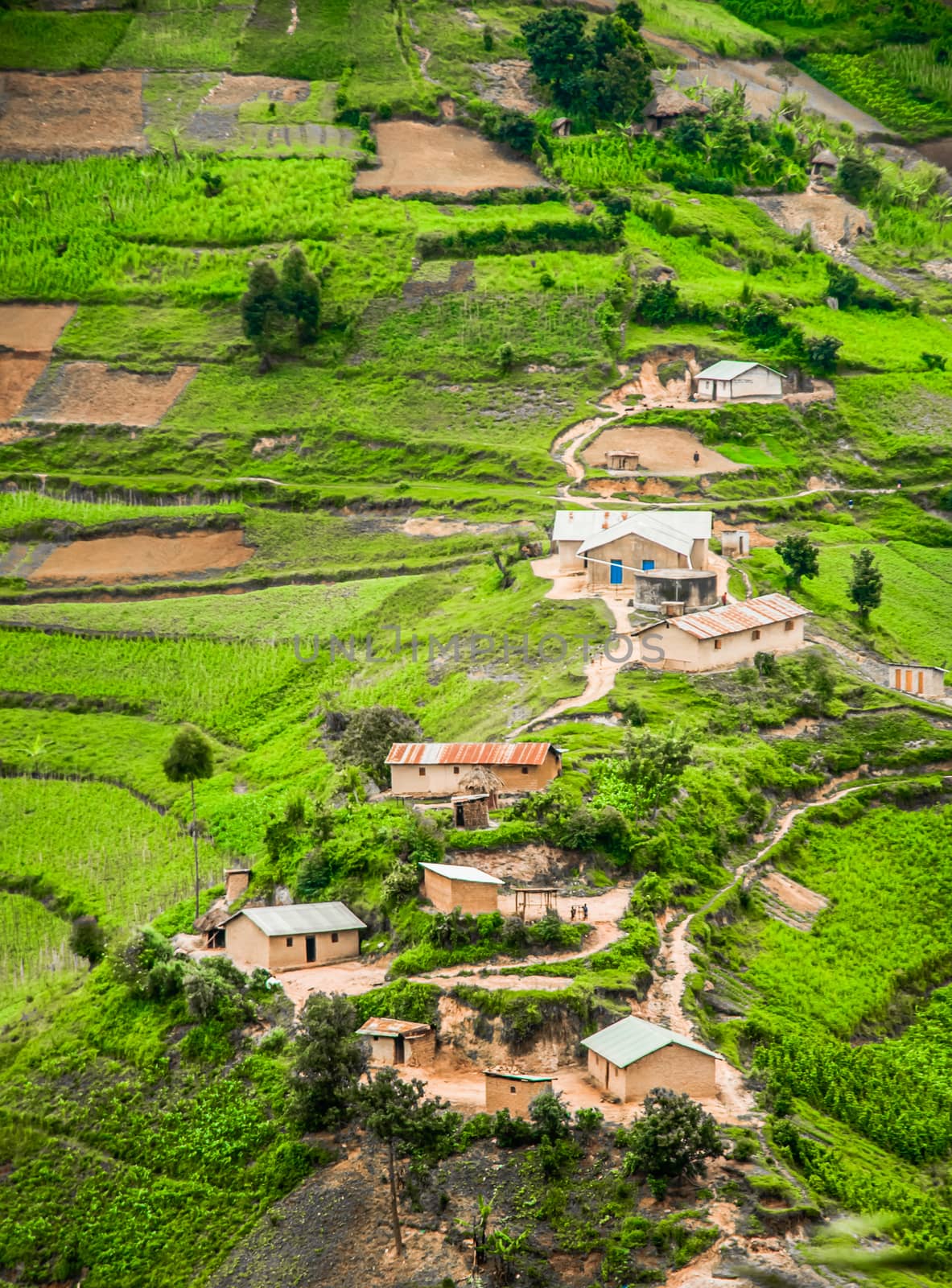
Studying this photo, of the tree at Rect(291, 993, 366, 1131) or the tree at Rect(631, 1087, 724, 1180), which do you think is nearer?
the tree at Rect(631, 1087, 724, 1180)

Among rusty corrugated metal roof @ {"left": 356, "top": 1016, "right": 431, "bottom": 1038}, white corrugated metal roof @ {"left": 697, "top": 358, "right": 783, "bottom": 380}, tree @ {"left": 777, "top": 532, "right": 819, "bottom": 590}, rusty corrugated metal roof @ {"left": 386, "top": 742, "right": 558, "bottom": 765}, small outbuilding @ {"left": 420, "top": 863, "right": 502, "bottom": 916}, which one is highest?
small outbuilding @ {"left": 420, "top": 863, "right": 502, "bottom": 916}

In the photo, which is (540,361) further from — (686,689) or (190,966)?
(190,966)

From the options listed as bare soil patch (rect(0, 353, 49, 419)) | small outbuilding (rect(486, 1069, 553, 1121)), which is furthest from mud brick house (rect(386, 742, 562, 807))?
bare soil patch (rect(0, 353, 49, 419))

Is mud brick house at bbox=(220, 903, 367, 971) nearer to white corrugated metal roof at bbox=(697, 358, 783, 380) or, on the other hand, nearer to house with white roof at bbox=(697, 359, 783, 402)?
house with white roof at bbox=(697, 359, 783, 402)

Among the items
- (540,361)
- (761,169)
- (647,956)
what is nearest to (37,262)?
(540,361)

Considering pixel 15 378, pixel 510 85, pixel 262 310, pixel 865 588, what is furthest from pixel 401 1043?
pixel 510 85

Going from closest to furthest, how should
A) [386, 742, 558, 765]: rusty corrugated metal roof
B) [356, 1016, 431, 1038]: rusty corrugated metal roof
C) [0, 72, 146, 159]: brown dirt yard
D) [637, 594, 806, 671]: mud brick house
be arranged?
[356, 1016, 431, 1038]: rusty corrugated metal roof, [386, 742, 558, 765]: rusty corrugated metal roof, [637, 594, 806, 671]: mud brick house, [0, 72, 146, 159]: brown dirt yard
